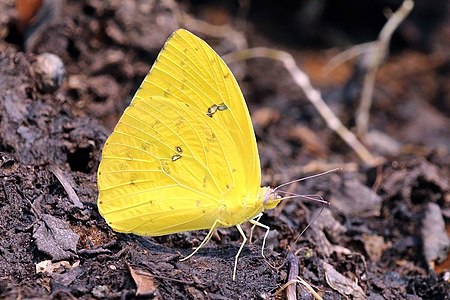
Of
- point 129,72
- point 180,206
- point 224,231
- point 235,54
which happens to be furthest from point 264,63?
point 180,206

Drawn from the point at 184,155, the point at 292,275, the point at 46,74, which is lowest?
the point at 292,275

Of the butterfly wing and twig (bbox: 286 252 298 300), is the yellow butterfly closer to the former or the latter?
the butterfly wing

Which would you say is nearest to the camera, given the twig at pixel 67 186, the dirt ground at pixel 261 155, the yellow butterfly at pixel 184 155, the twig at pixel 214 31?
the dirt ground at pixel 261 155

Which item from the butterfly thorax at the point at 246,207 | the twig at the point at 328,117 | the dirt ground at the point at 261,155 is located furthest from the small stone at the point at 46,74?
the twig at the point at 328,117

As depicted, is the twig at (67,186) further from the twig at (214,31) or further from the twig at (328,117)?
the twig at (214,31)

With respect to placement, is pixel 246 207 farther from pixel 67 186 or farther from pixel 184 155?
pixel 67 186

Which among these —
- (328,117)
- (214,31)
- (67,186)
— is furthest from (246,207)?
(214,31)
